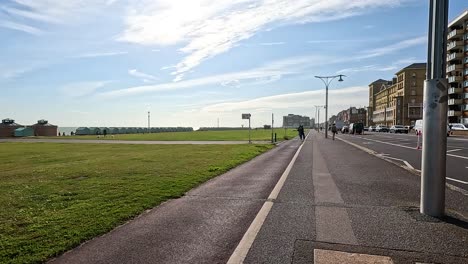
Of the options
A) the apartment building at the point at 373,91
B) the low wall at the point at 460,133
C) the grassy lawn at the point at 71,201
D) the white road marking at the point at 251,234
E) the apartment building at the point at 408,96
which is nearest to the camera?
the white road marking at the point at 251,234

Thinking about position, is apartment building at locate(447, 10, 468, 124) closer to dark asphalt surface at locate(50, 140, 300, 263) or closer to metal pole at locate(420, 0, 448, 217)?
metal pole at locate(420, 0, 448, 217)

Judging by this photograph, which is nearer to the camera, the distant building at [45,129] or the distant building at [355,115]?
the distant building at [45,129]

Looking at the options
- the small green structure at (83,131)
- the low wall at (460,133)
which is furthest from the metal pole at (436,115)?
the small green structure at (83,131)

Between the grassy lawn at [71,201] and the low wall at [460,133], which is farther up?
the low wall at [460,133]

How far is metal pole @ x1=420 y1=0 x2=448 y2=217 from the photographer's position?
570 cm

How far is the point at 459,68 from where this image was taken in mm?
85000

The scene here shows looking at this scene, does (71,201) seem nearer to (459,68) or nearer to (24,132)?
(24,132)

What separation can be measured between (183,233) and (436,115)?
171 inches

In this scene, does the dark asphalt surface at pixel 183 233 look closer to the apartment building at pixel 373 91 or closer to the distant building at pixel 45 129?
the distant building at pixel 45 129

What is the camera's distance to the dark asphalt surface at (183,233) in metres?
4.23

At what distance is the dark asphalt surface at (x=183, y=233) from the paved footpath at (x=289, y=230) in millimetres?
12

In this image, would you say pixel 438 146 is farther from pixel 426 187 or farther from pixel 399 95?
pixel 399 95

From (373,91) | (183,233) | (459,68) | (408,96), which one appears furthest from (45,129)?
(373,91)

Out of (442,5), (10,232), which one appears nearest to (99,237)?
(10,232)
